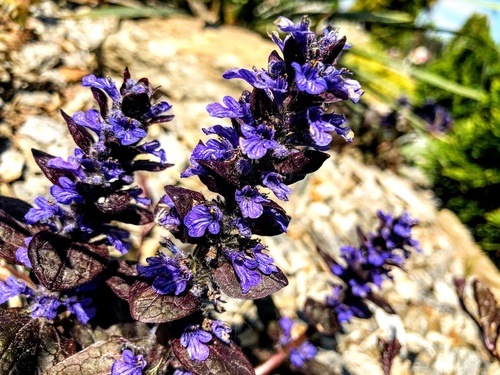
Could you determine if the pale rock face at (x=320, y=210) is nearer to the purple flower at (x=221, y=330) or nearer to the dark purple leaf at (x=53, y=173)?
the purple flower at (x=221, y=330)

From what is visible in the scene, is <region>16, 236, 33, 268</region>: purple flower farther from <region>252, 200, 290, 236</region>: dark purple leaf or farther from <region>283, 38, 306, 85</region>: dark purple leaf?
<region>283, 38, 306, 85</region>: dark purple leaf

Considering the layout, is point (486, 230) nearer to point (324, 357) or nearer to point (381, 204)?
point (381, 204)

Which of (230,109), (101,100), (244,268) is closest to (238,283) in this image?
(244,268)

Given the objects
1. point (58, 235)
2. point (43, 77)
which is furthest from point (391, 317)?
point (43, 77)

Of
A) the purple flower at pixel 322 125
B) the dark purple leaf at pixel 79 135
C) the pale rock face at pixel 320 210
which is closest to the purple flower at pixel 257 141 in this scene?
the purple flower at pixel 322 125

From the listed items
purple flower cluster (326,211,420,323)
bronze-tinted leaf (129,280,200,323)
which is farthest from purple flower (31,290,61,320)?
purple flower cluster (326,211,420,323)
